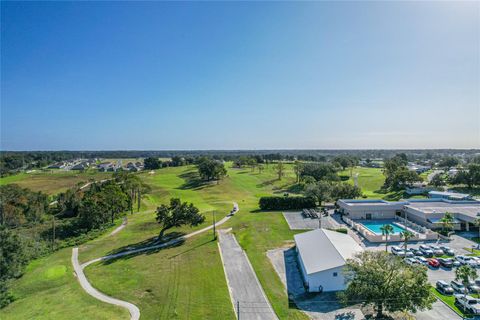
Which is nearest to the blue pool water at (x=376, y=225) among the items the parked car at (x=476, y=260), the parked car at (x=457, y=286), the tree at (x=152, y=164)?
the parked car at (x=476, y=260)

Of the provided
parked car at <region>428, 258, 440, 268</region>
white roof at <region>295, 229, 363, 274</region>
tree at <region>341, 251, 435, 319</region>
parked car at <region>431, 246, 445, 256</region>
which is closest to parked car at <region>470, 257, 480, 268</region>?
parked car at <region>431, 246, 445, 256</region>

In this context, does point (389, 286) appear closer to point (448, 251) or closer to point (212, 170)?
point (448, 251)

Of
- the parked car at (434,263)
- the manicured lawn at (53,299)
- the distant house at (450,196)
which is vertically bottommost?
the manicured lawn at (53,299)

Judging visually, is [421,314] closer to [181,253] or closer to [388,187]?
[181,253]

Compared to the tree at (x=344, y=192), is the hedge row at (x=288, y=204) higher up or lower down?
lower down

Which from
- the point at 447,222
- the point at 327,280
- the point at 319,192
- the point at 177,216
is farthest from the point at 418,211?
the point at 177,216

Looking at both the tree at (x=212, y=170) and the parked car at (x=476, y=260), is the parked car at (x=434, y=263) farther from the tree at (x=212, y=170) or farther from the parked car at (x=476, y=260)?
the tree at (x=212, y=170)
